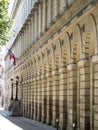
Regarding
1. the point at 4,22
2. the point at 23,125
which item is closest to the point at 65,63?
the point at 4,22

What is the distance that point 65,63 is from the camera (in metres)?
32.7

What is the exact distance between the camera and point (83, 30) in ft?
87.8

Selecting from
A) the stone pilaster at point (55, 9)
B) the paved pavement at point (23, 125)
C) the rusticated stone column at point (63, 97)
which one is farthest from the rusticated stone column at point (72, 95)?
the stone pilaster at point (55, 9)

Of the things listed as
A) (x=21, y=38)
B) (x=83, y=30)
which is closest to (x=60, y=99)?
(x=83, y=30)

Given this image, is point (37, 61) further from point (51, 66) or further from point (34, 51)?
point (51, 66)

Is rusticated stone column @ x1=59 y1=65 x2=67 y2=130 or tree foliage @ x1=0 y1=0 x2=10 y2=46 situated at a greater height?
tree foliage @ x1=0 y1=0 x2=10 y2=46

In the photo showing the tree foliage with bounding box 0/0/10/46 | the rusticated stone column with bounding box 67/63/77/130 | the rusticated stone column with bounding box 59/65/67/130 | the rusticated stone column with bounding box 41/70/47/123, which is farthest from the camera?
the rusticated stone column with bounding box 41/70/47/123

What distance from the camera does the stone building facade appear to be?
84.7 ft

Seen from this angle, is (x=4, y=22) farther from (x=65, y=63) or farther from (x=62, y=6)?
(x=65, y=63)

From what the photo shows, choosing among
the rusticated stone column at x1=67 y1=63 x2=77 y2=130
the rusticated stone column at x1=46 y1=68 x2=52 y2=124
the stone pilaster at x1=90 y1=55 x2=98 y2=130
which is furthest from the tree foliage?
the stone pilaster at x1=90 y1=55 x2=98 y2=130

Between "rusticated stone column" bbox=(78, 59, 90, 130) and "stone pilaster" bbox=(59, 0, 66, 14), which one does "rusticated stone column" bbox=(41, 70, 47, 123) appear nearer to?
"stone pilaster" bbox=(59, 0, 66, 14)

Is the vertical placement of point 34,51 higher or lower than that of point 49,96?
higher

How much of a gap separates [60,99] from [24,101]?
2613cm

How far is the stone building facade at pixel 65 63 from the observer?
1017 inches
